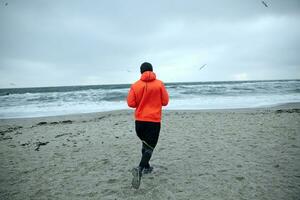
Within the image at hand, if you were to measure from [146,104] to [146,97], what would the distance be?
11cm

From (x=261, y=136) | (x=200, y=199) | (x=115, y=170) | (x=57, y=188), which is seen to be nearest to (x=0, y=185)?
(x=57, y=188)

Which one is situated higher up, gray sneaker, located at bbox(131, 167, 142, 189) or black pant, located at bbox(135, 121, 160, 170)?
black pant, located at bbox(135, 121, 160, 170)

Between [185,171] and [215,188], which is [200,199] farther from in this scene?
[185,171]

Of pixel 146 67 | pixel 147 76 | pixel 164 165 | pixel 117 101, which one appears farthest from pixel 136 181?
pixel 117 101

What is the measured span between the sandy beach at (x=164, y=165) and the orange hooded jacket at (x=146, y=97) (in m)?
1.09

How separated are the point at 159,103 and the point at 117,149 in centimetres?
248

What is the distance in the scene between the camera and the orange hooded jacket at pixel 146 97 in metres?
3.83

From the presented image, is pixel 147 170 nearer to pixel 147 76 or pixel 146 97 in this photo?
pixel 146 97

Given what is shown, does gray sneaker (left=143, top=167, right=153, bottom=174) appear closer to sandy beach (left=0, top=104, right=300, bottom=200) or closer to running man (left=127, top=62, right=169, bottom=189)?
sandy beach (left=0, top=104, right=300, bottom=200)

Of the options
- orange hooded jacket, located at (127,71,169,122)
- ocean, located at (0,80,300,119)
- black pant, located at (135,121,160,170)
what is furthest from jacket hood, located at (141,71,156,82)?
ocean, located at (0,80,300,119)

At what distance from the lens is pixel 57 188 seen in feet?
12.7

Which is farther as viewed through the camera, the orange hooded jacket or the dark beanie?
the dark beanie

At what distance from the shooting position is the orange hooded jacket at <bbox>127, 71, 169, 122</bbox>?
3830 millimetres

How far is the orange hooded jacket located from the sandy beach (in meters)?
1.09
